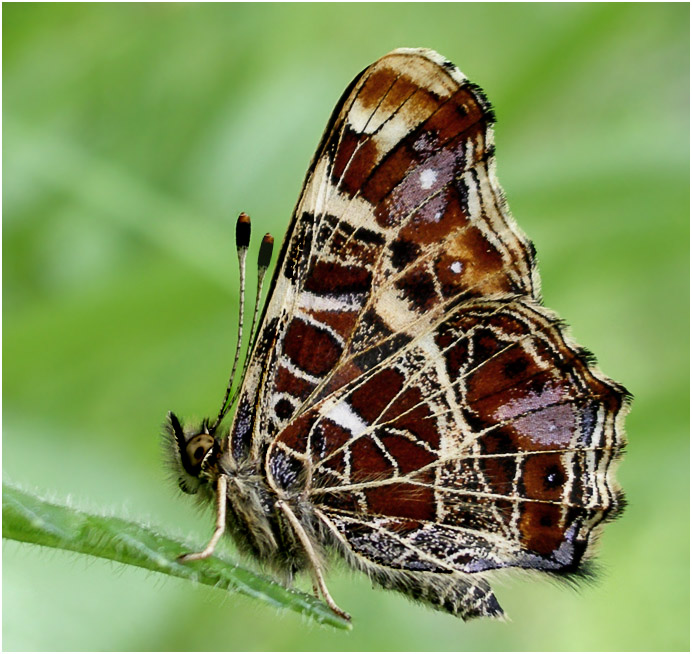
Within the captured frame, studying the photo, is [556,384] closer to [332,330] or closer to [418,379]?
[418,379]

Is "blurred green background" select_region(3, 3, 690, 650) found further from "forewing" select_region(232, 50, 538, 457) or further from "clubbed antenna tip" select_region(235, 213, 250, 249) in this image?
"clubbed antenna tip" select_region(235, 213, 250, 249)

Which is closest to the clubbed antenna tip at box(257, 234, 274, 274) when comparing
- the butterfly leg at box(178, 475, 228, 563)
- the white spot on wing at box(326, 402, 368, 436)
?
the white spot on wing at box(326, 402, 368, 436)

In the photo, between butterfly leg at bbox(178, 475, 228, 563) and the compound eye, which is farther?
the compound eye

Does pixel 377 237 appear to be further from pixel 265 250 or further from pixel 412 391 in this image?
pixel 412 391

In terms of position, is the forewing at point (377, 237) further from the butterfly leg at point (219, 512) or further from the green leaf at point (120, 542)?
the green leaf at point (120, 542)

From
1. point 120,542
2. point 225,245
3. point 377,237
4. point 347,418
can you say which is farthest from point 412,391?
point 225,245
